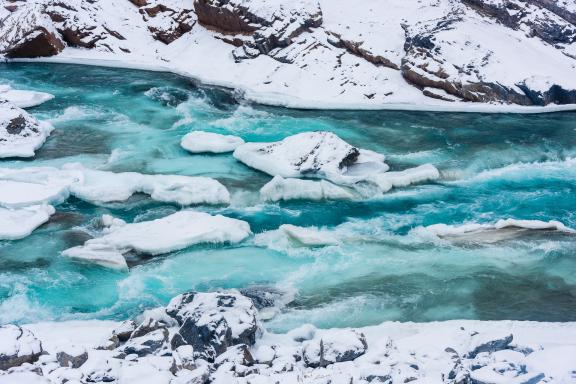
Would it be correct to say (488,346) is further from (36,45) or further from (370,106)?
(36,45)

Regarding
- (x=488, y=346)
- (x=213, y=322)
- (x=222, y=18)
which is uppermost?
(x=488, y=346)

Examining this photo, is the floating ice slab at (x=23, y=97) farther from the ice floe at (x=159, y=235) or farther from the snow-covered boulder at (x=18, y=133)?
the ice floe at (x=159, y=235)

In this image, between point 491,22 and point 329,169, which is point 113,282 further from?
point 491,22

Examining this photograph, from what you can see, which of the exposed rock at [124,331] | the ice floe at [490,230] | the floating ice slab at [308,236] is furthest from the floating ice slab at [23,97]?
the ice floe at [490,230]

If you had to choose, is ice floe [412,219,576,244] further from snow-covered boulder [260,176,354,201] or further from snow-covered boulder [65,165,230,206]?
snow-covered boulder [65,165,230,206]

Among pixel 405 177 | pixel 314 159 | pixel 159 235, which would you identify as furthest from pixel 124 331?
pixel 405 177

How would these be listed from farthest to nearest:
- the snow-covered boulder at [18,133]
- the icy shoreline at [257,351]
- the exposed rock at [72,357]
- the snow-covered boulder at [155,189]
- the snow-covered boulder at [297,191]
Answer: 1. the snow-covered boulder at [18,133]
2. the snow-covered boulder at [297,191]
3. the snow-covered boulder at [155,189]
4. the exposed rock at [72,357]
5. the icy shoreline at [257,351]
